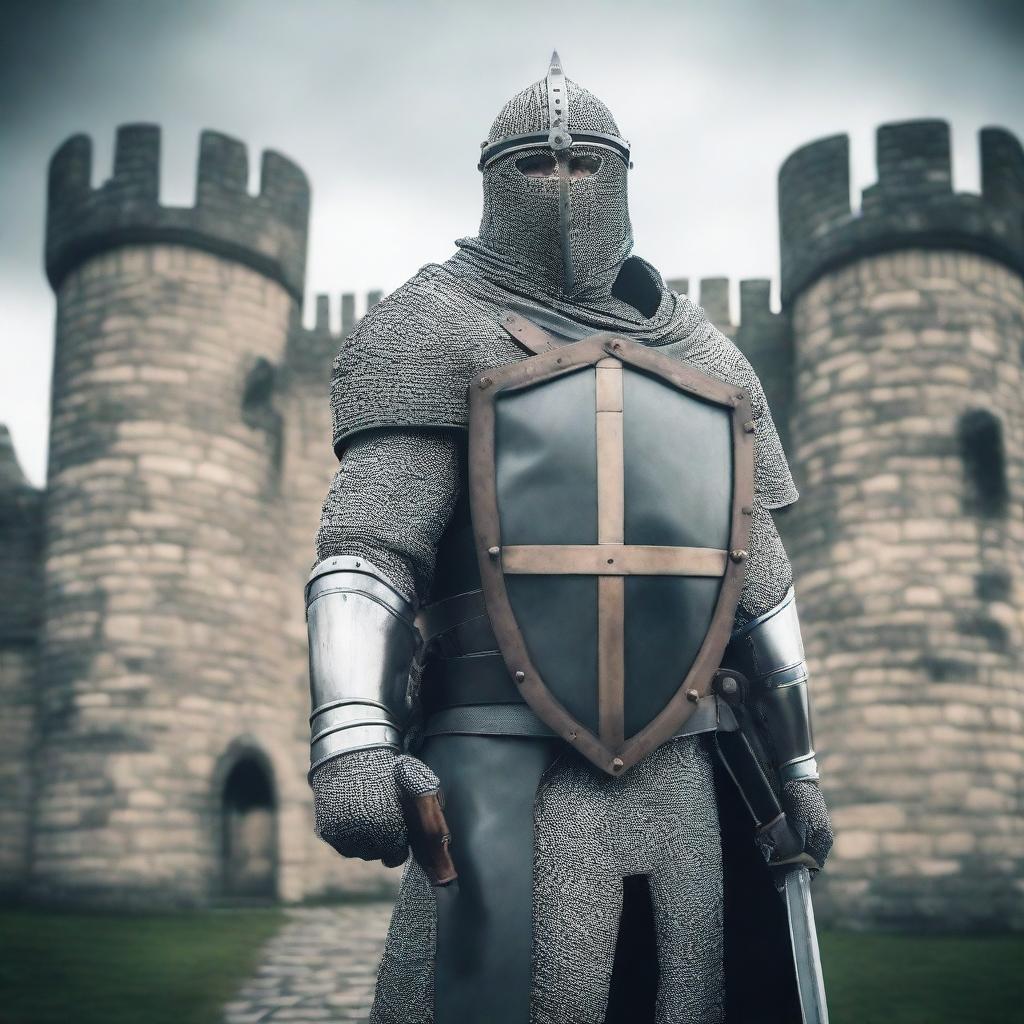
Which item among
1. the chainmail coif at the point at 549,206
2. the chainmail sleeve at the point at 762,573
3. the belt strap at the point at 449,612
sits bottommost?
the belt strap at the point at 449,612

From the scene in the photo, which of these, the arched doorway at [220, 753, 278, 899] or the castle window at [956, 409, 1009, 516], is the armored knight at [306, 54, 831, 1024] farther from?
the arched doorway at [220, 753, 278, 899]

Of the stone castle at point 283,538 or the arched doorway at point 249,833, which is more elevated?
the stone castle at point 283,538

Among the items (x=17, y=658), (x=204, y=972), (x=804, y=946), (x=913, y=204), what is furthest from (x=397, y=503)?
(x=17, y=658)

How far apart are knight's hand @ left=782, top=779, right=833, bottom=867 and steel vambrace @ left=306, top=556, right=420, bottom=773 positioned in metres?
0.71

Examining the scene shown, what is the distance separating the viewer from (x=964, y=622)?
12289mm

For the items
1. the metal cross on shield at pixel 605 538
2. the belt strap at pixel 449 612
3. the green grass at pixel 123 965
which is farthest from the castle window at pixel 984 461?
the belt strap at pixel 449 612

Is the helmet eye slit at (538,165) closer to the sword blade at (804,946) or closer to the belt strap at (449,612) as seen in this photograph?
the belt strap at (449,612)

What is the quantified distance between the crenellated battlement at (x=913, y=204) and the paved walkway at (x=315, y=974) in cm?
739

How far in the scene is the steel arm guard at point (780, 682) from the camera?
2.53m

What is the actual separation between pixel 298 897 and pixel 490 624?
12.4 m

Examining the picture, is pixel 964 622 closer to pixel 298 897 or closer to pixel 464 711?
pixel 298 897

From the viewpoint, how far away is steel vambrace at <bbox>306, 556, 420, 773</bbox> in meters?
2.17

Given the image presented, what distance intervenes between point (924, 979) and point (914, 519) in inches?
207

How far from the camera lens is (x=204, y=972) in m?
8.13
